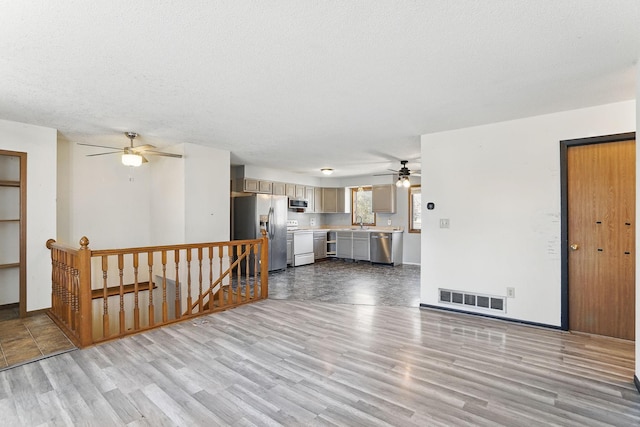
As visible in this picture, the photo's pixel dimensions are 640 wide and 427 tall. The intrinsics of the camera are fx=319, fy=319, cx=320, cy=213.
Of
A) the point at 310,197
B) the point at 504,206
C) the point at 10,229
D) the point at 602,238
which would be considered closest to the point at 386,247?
the point at 310,197

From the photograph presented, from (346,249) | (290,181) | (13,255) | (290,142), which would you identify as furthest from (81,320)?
(346,249)

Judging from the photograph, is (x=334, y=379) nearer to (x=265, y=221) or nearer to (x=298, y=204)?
(x=265, y=221)

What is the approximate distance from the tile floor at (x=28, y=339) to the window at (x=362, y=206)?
22.9 ft

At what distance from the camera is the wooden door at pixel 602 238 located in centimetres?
315

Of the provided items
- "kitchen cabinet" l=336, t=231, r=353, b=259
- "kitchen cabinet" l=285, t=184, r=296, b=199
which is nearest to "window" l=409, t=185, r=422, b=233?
"kitchen cabinet" l=336, t=231, r=353, b=259

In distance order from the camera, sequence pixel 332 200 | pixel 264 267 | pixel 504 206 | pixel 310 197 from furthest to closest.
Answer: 1. pixel 332 200
2. pixel 310 197
3. pixel 264 267
4. pixel 504 206

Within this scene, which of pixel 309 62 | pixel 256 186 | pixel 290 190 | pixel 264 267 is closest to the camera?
pixel 309 62

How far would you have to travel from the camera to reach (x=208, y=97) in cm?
302

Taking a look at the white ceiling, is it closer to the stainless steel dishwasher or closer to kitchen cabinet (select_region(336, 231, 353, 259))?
the stainless steel dishwasher

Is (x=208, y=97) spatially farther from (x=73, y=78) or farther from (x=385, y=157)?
(x=385, y=157)

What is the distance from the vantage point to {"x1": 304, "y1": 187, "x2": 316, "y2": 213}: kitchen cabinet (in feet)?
28.2

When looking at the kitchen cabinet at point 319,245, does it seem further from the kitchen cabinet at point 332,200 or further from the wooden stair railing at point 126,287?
the wooden stair railing at point 126,287

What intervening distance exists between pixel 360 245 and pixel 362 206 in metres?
1.43

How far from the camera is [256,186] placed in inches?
282
